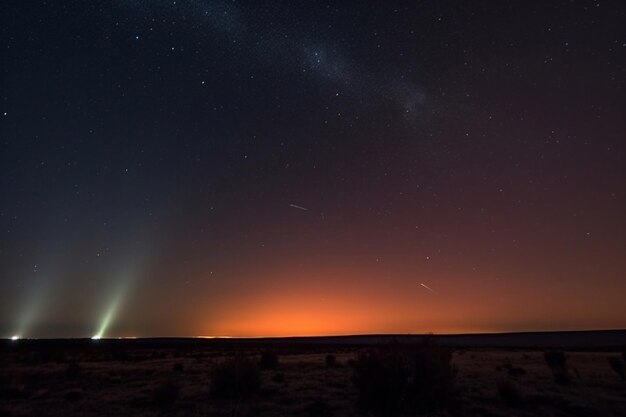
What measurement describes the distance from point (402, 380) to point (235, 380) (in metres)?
5.86

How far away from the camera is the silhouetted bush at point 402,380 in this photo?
1308cm

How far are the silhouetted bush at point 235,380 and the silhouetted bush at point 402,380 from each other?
387cm

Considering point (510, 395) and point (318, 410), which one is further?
point (510, 395)

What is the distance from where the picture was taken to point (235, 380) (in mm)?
16047

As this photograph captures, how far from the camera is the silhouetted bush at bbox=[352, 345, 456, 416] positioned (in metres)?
13.1

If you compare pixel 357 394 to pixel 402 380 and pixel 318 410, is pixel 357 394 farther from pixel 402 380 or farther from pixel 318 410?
pixel 318 410

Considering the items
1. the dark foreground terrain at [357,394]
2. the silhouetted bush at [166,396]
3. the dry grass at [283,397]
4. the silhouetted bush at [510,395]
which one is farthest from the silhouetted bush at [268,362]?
the silhouetted bush at [510,395]

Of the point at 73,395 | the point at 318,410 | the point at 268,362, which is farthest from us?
the point at 268,362

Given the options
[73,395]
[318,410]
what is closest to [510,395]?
[318,410]

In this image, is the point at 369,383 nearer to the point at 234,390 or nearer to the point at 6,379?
the point at 234,390

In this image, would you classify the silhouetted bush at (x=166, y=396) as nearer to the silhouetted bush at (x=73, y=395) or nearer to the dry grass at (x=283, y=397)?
the dry grass at (x=283, y=397)

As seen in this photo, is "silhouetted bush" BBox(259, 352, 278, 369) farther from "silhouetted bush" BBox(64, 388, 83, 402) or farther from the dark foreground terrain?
"silhouetted bush" BBox(64, 388, 83, 402)

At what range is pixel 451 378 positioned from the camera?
14719 mm

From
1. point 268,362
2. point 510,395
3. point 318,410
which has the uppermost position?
point 268,362
